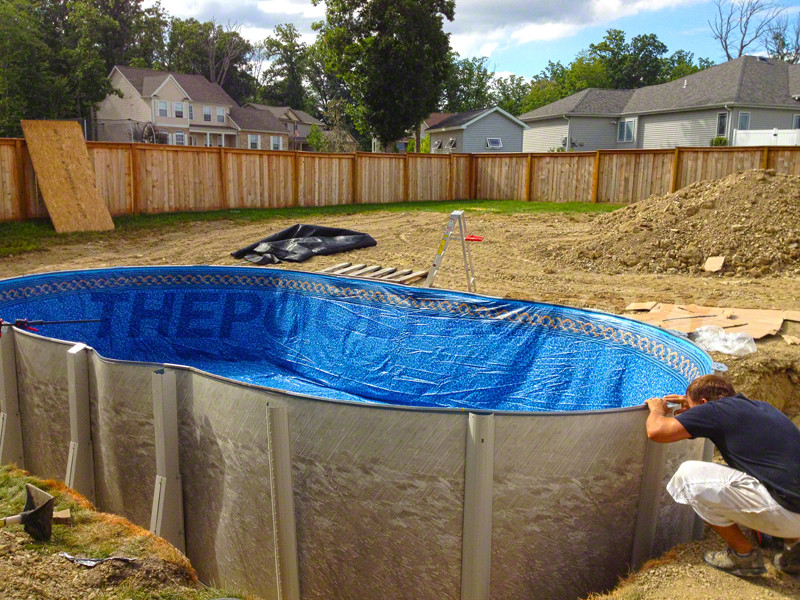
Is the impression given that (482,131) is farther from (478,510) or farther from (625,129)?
(478,510)

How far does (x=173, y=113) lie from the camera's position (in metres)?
46.8

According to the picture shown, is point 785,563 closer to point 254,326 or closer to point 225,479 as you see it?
point 225,479

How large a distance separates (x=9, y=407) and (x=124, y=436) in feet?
5.07

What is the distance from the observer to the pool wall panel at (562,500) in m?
3.76

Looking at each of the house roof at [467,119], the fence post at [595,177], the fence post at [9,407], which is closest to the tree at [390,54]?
the house roof at [467,119]

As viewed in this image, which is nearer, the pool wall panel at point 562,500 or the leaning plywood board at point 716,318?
the pool wall panel at point 562,500

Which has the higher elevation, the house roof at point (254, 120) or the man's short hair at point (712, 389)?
the house roof at point (254, 120)

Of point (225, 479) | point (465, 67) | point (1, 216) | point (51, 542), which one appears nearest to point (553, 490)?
point (225, 479)

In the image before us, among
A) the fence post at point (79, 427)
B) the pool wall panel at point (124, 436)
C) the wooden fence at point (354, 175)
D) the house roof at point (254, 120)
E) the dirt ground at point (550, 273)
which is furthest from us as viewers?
the house roof at point (254, 120)

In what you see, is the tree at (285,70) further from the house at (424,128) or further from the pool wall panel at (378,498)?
the pool wall panel at (378,498)

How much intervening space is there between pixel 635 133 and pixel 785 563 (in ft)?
118

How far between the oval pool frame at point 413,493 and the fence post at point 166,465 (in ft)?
0.04

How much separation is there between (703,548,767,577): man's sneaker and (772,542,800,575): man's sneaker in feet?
0.29

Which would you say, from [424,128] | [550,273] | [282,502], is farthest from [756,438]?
A: [424,128]
